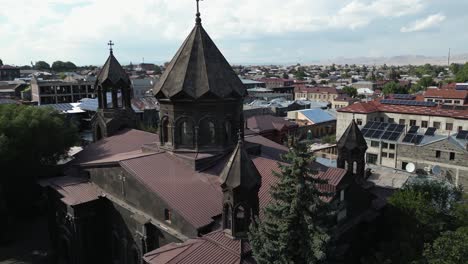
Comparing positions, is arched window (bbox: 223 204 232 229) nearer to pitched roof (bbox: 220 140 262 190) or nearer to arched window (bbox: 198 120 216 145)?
pitched roof (bbox: 220 140 262 190)

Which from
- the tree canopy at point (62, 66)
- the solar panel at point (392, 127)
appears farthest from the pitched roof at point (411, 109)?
the tree canopy at point (62, 66)

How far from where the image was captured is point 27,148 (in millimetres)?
24953

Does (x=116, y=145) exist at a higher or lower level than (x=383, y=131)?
higher

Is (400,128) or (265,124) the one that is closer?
(265,124)

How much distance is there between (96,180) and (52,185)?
3.14 meters

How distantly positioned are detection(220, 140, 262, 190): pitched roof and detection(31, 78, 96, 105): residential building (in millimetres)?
64935

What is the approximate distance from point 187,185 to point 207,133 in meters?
3.31

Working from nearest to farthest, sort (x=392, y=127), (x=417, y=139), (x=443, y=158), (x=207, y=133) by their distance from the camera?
(x=207, y=133)
(x=443, y=158)
(x=417, y=139)
(x=392, y=127)

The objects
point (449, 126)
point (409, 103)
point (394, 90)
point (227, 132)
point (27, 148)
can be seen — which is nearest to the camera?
point (227, 132)

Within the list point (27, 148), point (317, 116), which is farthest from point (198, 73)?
point (317, 116)

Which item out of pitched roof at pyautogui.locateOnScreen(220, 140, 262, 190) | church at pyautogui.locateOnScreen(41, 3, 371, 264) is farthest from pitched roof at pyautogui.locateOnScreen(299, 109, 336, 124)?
pitched roof at pyautogui.locateOnScreen(220, 140, 262, 190)

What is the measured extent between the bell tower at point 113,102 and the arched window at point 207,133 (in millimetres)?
10946

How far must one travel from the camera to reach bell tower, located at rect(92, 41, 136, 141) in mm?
26547

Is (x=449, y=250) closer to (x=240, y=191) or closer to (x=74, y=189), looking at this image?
(x=240, y=191)
